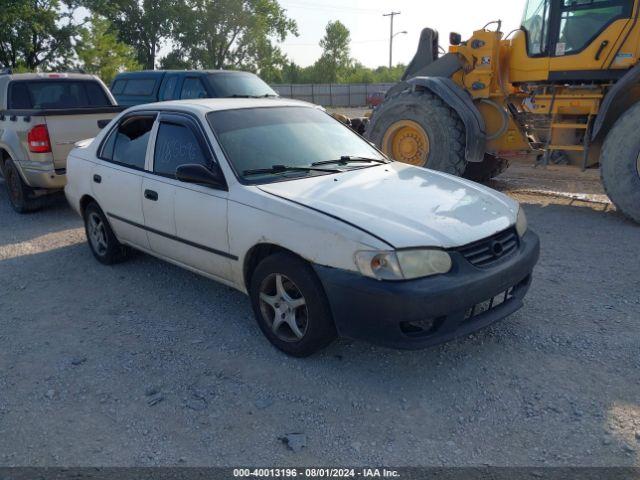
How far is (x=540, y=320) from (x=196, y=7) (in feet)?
157

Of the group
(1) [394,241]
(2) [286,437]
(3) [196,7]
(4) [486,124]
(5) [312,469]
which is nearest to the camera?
(5) [312,469]

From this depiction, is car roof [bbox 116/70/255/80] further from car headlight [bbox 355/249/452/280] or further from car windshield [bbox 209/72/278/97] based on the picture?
car headlight [bbox 355/249/452/280]

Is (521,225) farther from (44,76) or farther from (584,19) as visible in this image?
(44,76)

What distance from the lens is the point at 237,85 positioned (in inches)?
386

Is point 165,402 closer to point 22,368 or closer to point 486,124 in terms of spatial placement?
point 22,368

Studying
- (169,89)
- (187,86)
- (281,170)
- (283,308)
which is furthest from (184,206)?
(169,89)

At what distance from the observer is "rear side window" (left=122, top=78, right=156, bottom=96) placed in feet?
33.8

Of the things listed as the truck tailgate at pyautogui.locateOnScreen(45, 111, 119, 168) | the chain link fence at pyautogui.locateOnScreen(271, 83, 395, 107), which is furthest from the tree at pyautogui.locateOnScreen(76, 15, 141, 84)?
the truck tailgate at pyautogui.locateOnScreen(45, 111, 119, 168)

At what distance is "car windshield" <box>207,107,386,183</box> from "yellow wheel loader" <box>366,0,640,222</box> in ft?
11.3

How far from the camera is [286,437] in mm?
2719

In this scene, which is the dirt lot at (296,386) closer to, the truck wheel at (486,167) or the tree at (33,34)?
the truck wheel at (486,167)

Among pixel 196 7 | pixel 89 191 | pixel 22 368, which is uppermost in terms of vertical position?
pixel 196 7

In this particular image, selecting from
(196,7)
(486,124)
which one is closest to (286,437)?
(486,124)

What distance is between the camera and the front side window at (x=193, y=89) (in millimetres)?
9445
